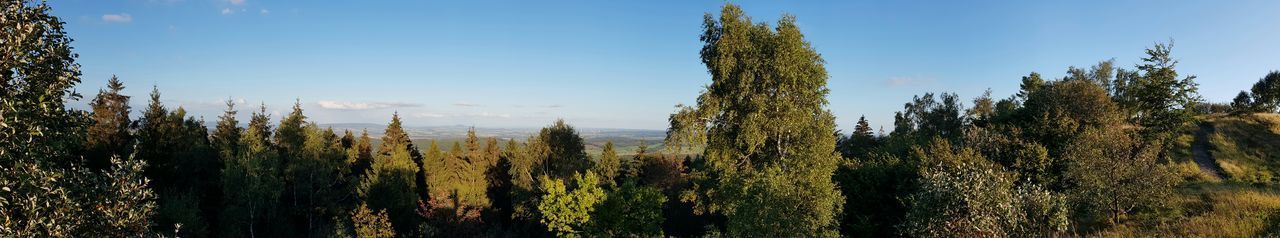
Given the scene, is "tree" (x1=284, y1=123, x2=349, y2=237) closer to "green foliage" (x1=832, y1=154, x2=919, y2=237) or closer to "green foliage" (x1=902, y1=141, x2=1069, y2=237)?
"green foliage" (x1=832, y1=154, x2=919, y2=237)

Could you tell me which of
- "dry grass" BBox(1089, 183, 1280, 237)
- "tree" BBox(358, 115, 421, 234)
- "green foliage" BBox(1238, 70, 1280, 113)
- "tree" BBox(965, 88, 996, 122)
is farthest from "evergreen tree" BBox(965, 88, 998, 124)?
"tree" BBox(358, 115, 421, 234)

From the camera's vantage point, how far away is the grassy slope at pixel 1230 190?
18358 millimetres

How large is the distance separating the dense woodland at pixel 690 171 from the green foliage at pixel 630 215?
0.47ft

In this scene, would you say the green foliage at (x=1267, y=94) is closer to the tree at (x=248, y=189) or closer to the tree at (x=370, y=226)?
the tree at (x=370, y=226)

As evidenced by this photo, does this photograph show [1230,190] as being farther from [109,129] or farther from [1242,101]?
[109,129]

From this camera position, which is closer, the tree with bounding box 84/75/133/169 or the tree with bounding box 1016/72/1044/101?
the tree with bounding box 84/75/133/169

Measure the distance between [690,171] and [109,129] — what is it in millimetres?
46840

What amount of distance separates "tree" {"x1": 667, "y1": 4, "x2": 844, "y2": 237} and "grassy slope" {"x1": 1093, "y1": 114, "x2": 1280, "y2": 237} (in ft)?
35.5

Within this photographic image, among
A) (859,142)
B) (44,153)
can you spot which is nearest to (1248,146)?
(859,142)

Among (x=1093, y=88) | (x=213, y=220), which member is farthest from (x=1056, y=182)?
(x=213, y=220)

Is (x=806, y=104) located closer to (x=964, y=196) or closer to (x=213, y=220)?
(x=964, y=196)

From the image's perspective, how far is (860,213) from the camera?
39.5 metres

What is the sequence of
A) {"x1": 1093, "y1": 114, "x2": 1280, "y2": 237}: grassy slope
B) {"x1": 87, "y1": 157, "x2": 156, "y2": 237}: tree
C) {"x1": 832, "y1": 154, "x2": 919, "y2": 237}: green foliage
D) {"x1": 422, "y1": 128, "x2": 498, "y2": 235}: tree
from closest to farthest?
{"x1": 87, "y1": 157, "x2": 156, "y2": 237}: tree → {"x1": 1093, "y1": 114, "x2": 1280, "y2": 237}: grassy slope → {"x1": 832, "y1": 154, "x2": 919, "y2": 237}: green foliage → {"x1": 422, "y1": 128, "x2": 498, "y2": 235}: tree

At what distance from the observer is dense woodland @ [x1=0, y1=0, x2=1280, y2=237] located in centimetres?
977
